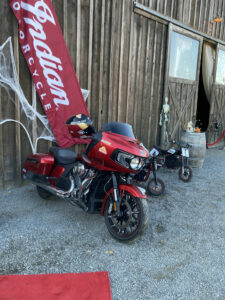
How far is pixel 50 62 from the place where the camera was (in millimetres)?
4199

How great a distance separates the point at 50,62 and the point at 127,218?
9.41 feet

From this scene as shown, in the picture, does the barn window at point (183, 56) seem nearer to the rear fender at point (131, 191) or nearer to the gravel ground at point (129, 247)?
the gravel ground at point (129, 247)

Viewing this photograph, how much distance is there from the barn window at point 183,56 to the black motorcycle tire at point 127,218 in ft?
16.8

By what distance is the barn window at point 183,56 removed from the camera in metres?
6.89

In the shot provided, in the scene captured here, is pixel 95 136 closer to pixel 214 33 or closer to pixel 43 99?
pixel 43 99

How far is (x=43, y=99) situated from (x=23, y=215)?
1.91m

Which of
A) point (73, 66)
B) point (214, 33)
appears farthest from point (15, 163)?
point (214, 33)

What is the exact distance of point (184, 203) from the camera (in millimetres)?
3961

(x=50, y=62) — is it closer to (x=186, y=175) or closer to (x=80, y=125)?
(x=80, y=125)

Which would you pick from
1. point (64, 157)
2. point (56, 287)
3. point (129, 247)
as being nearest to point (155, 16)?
point (64, 157)

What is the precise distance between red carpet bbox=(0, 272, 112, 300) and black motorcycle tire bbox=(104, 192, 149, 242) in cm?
52

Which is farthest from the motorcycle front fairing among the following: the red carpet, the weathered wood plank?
the weathered wood plank

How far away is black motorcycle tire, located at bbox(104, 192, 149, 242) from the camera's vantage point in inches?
101

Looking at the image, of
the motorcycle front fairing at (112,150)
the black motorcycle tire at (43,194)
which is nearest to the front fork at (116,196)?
the motorcycle front fairing at (112,150)
